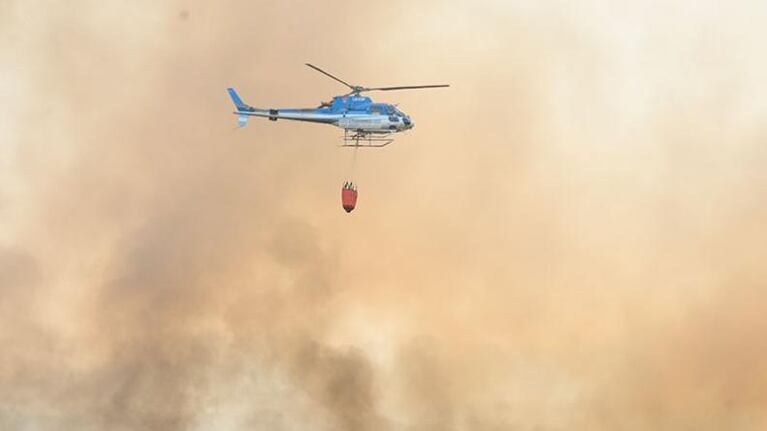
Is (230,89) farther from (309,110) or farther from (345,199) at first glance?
(345,199)

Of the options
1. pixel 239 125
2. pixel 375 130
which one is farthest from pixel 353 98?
pixel 239 125

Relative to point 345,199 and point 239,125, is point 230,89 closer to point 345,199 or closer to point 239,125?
point 239,125

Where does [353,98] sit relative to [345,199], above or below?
above

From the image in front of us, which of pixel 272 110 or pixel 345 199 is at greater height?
pixel 272 110

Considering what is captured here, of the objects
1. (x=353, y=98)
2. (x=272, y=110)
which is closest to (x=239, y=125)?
(x=272, y=110)

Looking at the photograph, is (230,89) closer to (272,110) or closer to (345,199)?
(272,110)
